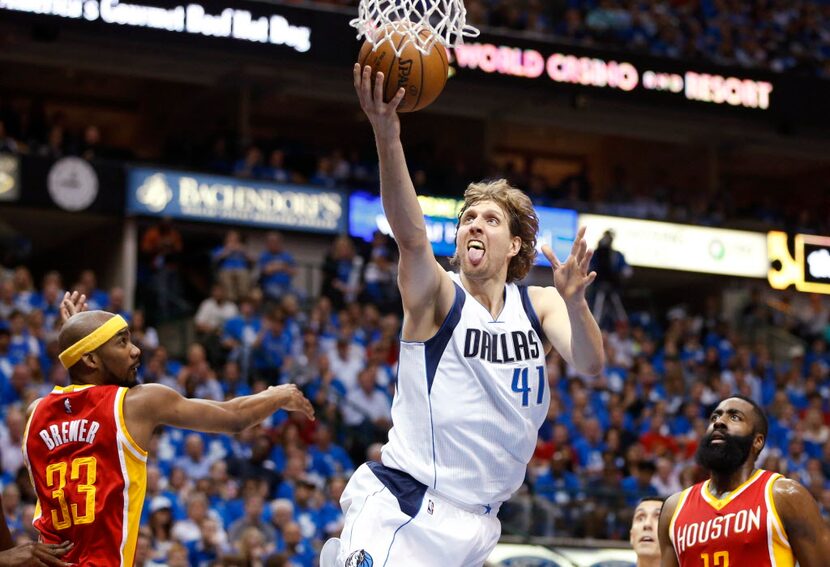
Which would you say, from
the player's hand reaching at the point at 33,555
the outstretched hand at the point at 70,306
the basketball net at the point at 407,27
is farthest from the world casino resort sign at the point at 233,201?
the basketball net at the point at 407,27

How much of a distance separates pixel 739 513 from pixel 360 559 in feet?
7.00

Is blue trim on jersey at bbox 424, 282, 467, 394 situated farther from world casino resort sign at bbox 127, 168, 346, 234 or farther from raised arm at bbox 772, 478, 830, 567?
world casino resort sign at bbox 127, 168, 346, 234

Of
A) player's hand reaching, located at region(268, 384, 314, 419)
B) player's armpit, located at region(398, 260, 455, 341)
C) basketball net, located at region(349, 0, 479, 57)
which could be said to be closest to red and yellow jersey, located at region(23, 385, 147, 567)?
player's hand reaching, located at region(268, 384, 314, 419)

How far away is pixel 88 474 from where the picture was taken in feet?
17.3

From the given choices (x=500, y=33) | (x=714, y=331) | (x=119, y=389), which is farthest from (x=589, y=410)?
(x=119, y=389)

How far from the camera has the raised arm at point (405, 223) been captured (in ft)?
14.5

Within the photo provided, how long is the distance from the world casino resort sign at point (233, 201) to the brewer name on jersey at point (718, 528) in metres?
13.8

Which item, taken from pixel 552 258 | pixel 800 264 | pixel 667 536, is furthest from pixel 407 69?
pixel 800 264

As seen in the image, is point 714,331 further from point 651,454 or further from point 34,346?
point 34,346

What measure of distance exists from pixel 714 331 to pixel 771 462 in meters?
6.29

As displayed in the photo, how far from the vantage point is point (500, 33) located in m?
20.6

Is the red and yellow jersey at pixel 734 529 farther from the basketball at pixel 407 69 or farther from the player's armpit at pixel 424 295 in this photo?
the basketball at pixel 407 69

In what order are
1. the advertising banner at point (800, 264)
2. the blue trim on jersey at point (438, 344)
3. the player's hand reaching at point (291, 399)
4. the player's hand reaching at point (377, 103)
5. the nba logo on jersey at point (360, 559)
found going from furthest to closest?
the advertising banner at point (800, 264) → the player's hand reaching at point (291, 399) → the blue trim on jersey at point (438, 344) → the nba logo on jersey at point (360, 559) → the player's hand reaching at point (377, 103)

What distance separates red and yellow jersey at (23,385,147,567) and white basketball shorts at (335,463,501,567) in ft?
3.26
